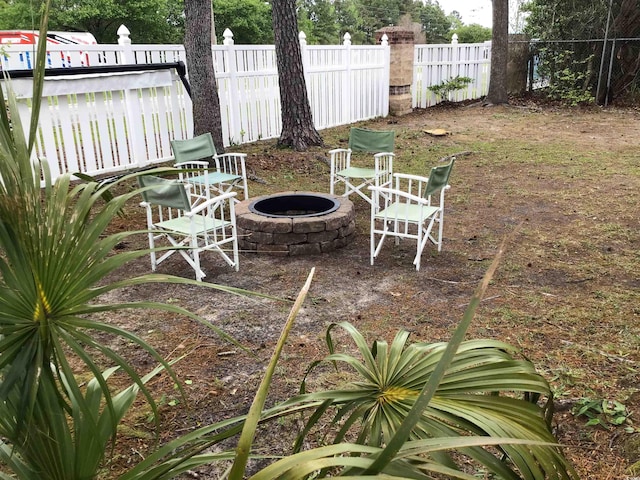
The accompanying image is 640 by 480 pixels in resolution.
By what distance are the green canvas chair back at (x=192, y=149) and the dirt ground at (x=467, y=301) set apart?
830mm

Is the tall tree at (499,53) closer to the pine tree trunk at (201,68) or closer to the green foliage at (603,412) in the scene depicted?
the pine tree trunk at (201,68)

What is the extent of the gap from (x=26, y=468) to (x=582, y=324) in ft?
10.3

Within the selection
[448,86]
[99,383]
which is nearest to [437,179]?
[99,383]

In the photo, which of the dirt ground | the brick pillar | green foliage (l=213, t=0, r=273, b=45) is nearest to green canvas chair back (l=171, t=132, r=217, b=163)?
the dirt ground

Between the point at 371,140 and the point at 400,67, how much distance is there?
6.32 m

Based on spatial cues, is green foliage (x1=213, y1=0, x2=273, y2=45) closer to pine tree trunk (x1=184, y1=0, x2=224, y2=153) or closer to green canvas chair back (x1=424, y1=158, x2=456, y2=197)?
pine tree trunk (x1=184, y1=0, x2=224, y2=153)

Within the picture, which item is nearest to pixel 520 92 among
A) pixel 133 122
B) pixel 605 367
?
pixel 133 122

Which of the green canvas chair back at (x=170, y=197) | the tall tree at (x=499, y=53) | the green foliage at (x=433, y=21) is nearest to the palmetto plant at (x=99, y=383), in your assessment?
the green canvas chair back at (x=170, y=197)

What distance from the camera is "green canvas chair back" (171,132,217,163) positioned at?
210 inches

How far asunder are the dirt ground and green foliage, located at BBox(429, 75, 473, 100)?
6.40 metres

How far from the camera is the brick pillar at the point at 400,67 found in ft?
37.3

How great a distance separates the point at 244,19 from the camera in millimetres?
29828

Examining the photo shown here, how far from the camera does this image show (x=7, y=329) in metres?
0.99

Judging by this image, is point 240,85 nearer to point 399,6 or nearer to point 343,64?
point 343,64
